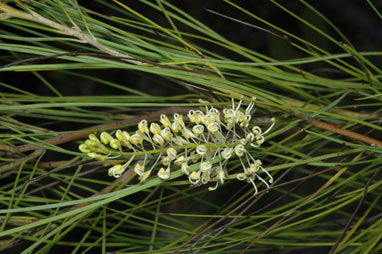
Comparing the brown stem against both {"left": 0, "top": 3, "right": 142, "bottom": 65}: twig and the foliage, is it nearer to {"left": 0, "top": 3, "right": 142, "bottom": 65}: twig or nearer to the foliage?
the foliage

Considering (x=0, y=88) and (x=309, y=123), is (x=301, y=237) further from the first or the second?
(x=0, y=88)

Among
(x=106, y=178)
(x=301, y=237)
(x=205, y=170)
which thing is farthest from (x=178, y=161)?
(x=106, y=178)

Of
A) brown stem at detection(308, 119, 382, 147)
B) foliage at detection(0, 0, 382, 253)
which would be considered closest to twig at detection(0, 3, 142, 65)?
foliage at detection(0, 0, 382, 253)

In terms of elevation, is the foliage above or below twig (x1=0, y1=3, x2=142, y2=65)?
below

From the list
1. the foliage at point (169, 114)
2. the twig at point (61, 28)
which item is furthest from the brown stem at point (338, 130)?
the twig at point (61, 28)

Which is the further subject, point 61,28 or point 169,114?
point 169,114

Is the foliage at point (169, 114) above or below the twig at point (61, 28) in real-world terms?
below

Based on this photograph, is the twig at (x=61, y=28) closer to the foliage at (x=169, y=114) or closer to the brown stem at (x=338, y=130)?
the foliage at (x=169, y=114)

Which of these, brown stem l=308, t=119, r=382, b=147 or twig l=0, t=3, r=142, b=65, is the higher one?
twig l=0, t=3, r=142, b=65
